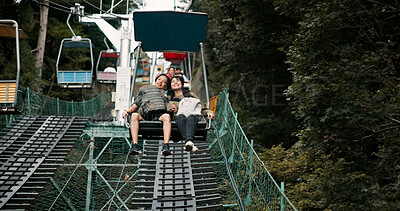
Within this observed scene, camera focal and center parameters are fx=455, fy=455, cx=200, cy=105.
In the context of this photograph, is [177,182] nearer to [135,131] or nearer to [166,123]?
[166,123]

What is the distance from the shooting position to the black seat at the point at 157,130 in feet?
20.2

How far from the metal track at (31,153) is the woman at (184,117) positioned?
297cm

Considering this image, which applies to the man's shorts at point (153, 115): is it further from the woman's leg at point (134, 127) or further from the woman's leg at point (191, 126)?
the woman's leg at point (191, 126)

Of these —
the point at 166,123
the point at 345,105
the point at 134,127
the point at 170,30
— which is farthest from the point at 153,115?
the point at 345,105

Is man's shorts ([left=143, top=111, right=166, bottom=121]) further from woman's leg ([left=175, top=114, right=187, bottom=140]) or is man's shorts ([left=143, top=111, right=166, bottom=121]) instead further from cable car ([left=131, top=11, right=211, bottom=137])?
cable car ([left=131, top=11, right=211, bottom=137])

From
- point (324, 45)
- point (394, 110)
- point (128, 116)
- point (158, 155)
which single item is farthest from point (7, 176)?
point (394, 110)

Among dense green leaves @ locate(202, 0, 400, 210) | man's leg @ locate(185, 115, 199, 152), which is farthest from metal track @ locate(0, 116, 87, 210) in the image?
dense green leaves @ locate(202, 0, 400, 210)

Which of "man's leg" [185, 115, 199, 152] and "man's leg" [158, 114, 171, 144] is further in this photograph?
"man's leg" [158, 114, 171, 144]

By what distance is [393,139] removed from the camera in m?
6.69

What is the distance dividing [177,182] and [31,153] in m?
3.81

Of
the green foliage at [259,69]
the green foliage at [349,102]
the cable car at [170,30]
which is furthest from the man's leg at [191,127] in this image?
the green foliage at [259,69]

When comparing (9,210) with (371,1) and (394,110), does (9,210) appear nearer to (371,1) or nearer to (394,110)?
(394,110)

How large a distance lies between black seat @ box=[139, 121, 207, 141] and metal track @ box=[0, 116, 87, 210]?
2.49m

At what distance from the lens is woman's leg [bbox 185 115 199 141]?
236 inches
